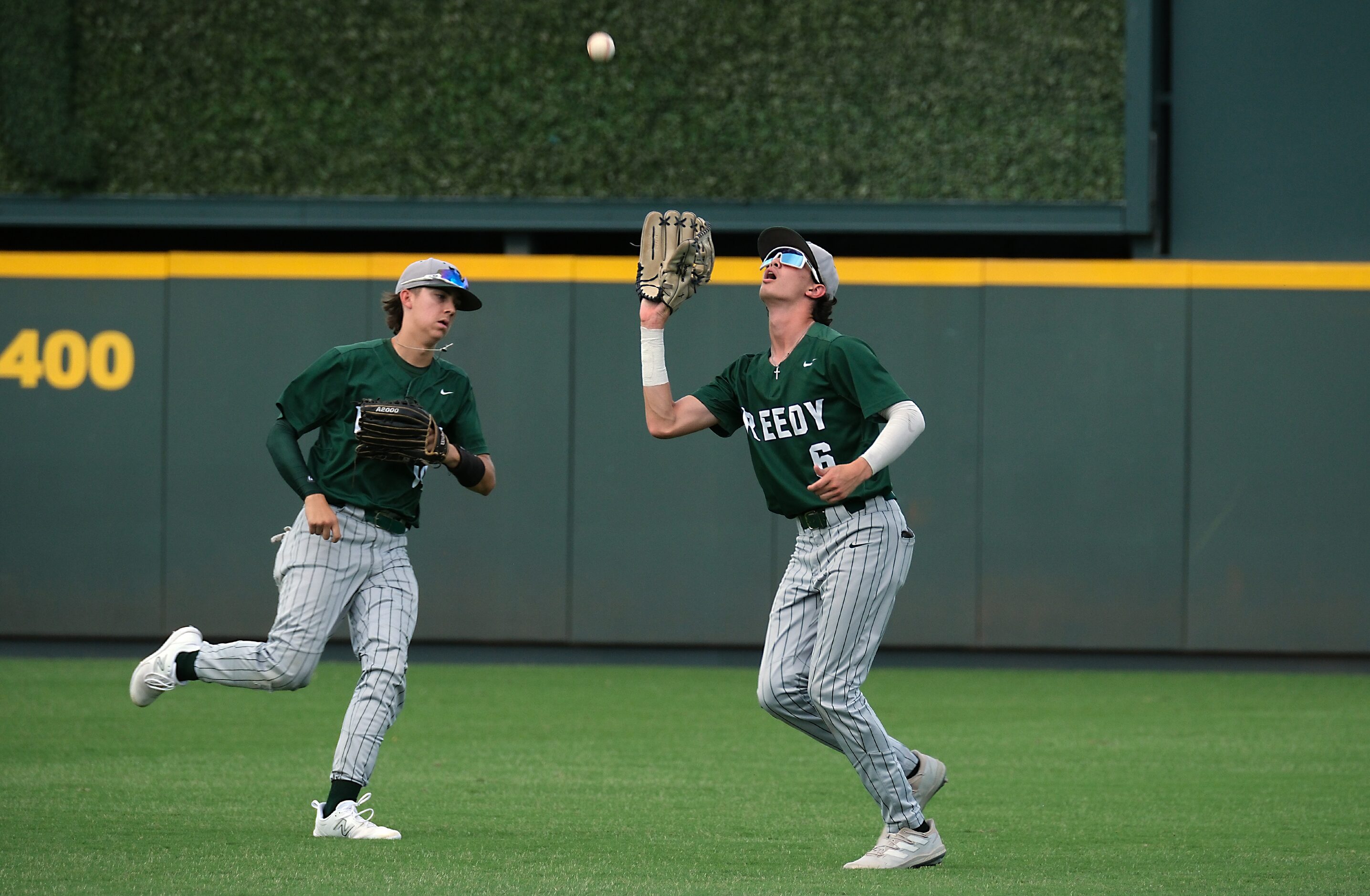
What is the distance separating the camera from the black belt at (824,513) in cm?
446

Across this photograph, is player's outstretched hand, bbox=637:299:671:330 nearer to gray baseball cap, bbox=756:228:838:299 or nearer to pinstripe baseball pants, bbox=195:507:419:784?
gray baseball cap, bbox=756:228:838:299

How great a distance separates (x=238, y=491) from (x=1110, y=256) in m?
6.43

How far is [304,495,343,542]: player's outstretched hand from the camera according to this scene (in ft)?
15.7

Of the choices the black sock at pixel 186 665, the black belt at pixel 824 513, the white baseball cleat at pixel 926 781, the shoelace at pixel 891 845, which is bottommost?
→ the shoelace at pixel 891 845

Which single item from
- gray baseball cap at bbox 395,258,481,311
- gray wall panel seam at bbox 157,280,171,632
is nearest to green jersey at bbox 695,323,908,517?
gray baseball cap at bbox 395,258,481,311

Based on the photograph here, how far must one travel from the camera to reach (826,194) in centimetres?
1077

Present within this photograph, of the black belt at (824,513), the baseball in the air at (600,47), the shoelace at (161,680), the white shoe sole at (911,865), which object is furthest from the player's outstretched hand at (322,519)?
the baseball in the air at (600,47)

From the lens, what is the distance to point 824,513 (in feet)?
14.8

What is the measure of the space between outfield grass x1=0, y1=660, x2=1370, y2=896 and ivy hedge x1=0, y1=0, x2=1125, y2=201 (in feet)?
11.3

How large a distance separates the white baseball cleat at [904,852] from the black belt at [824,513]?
884 mm

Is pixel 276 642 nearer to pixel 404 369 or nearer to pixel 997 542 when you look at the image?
pixel 404 369

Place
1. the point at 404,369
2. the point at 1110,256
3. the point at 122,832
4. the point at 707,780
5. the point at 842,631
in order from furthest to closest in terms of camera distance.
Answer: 1. the point at 1110,256
2. the point at 707,780
3. the point at 404,369
4. the point at 122,832
5. the point at 842,631

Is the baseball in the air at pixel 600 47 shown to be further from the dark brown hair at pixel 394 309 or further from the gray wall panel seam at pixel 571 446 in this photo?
the dark brown hair at pixel 394 309

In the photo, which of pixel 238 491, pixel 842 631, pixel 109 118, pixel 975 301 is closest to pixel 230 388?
pixel 238 491
